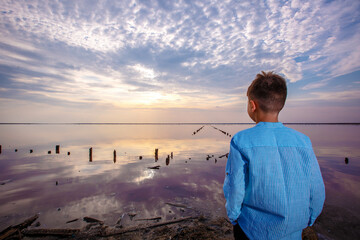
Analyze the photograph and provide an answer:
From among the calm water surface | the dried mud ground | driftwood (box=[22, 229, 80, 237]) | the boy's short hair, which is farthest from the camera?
the calm water surface

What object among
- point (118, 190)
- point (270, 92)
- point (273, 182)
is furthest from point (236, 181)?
point (118, 190)

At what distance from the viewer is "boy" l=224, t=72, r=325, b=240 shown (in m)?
1.87

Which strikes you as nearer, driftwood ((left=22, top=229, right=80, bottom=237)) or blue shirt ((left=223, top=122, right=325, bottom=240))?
blue shirt ((left=223, top=122, right=325, bottom=240))

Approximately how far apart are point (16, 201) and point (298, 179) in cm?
1320

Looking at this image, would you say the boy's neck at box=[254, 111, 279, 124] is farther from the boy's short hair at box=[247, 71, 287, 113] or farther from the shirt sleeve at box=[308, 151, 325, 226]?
the shirt sleeve at box=[308, 151, 325, 226]

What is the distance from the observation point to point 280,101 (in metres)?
2.28

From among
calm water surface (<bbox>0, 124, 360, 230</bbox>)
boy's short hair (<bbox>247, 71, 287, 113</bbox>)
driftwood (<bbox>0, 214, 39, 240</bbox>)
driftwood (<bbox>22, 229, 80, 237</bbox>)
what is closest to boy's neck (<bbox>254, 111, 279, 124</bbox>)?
boy's short hair (<bbox>247, 71, 287, 113</bbox>)

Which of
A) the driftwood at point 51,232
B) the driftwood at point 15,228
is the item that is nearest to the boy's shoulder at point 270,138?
the driftwood at point 51,232

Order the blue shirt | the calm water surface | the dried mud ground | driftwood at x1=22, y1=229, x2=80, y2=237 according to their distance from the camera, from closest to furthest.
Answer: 1. the blue shirt
2. the dried mud ground
3. driftwood at x1=22, y1=229, x2=80, y2=237
4. the calm water surface

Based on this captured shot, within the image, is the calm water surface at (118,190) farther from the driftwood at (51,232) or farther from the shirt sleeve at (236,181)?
the shirt sleeve at (236,181)

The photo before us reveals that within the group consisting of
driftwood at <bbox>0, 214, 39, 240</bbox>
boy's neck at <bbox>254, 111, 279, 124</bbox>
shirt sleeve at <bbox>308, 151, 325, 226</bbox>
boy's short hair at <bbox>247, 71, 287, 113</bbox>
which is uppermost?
boy's short hair at <bbox>247, 71, 287, 113</bbox>

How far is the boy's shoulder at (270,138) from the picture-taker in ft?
6.37

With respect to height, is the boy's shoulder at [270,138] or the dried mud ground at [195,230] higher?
the boy's shoulder at [270,138]

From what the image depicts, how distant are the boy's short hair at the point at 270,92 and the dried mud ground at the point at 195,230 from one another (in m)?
5.65
